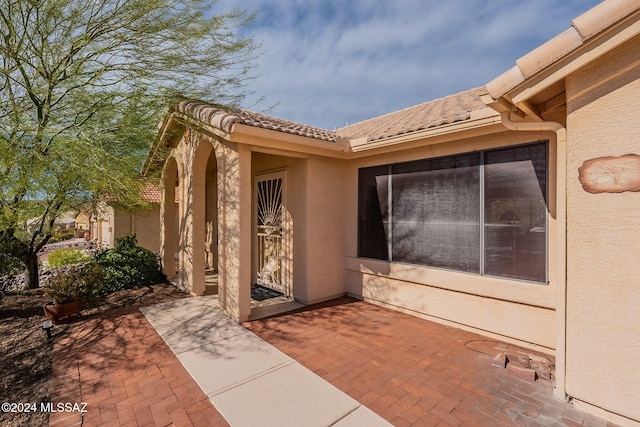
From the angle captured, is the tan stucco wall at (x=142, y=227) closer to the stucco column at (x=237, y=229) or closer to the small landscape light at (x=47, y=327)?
the small landscape light at (x=47, y=327)

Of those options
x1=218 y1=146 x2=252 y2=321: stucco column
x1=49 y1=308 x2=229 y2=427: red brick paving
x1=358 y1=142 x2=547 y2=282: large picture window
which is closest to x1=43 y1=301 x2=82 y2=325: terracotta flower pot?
x1=49 y1=308 x2=229 y2=427: red brick paving

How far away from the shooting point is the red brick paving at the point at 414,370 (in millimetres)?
3734

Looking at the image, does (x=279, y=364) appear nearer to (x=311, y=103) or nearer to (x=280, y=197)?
(x=280, y=197)

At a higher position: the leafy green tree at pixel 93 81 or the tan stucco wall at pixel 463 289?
the leafy green tree at pixel 93 81

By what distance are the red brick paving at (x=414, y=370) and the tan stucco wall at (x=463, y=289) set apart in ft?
1.22

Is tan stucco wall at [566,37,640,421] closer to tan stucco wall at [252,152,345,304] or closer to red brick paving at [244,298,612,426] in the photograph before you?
red brick paving at [244,298,612,426]

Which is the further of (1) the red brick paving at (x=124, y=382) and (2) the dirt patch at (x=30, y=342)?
(2) the dirt patch at (x=30, y=342)

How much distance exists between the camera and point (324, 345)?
18.6 ft

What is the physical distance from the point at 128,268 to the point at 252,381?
310 inches

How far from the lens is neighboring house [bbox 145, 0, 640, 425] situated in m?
3.55

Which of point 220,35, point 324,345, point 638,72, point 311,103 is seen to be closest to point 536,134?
point 638,72

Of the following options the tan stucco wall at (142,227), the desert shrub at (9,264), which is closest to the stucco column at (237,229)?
the desert shrub at (9,264)

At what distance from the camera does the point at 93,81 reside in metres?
6.59

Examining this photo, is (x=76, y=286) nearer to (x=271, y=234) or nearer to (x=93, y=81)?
(x=93, y=81)
